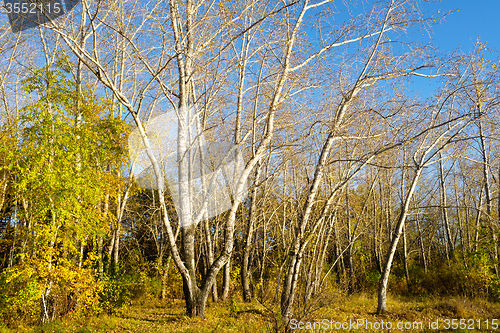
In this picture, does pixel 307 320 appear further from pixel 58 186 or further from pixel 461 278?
pixel 461 278

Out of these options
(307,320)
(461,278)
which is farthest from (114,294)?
(461,278)

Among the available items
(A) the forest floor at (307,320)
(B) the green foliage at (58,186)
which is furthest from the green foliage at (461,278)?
(B) the green foliage at (58,186)

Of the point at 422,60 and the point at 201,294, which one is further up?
the point at 422,60

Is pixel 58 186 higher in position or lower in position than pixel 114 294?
higher

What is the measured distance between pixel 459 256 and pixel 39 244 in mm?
17293

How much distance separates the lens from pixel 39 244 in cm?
685

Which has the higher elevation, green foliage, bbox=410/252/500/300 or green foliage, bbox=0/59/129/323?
green foliage, bbox=0/59/129/323

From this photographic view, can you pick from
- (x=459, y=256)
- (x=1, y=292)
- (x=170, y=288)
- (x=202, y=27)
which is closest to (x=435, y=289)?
(x=459, y=256)

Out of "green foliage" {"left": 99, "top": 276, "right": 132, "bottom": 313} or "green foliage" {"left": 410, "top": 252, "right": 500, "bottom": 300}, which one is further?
"green foliage" {"left": 410, "top": 252, "right": 500, "bottom": 300}

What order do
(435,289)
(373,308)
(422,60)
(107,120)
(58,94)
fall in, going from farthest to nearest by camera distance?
(435,289), (373,308), (107,120), (58,94), (422,60)

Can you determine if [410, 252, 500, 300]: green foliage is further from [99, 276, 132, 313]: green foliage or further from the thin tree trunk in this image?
[99, 276, 132, 313]: green foliage

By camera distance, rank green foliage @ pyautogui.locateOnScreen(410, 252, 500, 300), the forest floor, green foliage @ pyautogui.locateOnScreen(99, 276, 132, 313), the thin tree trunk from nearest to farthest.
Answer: the forest floor, the thin tree trunk, green foliage @ pyautogui.locateOnScreen(99, 276, 132, 313), green foliage @ pyautogui.locateOnScreen(410, 252, 500, 300)

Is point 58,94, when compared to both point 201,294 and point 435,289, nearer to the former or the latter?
point 201,294

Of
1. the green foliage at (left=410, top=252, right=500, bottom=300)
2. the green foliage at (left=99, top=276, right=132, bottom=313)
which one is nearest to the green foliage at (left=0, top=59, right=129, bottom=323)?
the green foliage at (left=99, top=276, right=132, bottom=313)
